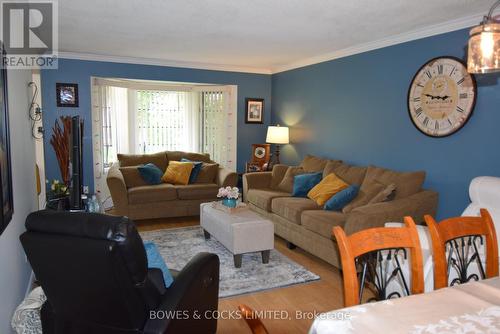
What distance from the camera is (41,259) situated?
1.65 meters

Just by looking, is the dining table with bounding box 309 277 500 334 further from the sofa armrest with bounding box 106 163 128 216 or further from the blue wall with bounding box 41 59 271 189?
the blue wall with bounding box 41 59 271 189

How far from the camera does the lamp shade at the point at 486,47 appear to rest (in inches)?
58.6

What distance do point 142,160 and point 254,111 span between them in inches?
86.6

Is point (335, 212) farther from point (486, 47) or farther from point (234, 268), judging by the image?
point (486, 47)

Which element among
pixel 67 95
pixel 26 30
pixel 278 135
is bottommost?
pixel 278 135

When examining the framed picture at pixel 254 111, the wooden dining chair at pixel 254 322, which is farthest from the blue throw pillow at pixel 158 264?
the framed picture at pixel 254 111

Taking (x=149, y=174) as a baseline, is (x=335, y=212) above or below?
below

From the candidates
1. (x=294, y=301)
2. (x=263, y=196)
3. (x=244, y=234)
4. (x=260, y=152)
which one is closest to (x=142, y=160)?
(x=260, y=152)

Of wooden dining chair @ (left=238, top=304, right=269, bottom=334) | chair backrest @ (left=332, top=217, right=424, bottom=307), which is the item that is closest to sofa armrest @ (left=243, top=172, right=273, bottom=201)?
chair backrest @ (left=332, top=217, right=424, bottom=307)

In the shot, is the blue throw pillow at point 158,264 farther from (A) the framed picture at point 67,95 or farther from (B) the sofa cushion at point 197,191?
(A) the framed picture at point 67,95

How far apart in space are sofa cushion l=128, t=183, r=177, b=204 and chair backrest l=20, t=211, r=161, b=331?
323 cm

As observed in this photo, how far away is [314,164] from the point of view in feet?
16.5

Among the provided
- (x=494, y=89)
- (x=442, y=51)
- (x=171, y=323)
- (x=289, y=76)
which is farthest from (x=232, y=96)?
(x=171, y=323)

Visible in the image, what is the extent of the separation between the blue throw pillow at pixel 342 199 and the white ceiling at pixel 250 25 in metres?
1.67
